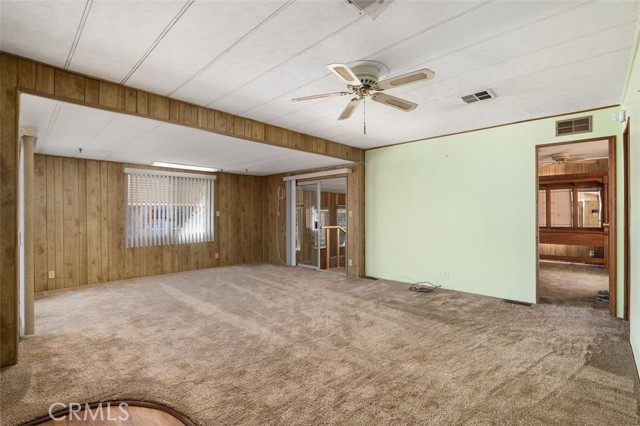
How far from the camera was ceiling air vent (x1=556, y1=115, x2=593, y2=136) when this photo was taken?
155 inches

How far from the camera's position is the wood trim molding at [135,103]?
8.75 feet

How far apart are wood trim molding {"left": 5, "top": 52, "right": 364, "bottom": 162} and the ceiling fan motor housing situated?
79.1 inches

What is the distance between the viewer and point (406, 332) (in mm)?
3340

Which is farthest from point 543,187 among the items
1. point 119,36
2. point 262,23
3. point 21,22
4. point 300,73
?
point 21,22

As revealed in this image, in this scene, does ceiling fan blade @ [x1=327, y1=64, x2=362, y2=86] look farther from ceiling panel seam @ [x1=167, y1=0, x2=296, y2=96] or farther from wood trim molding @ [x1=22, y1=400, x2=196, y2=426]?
wood trim molding @ [x1=22, y1=400, x2=196, y2=426]

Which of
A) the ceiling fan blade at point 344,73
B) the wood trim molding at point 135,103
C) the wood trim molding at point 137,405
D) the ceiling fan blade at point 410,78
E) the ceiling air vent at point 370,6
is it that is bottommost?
the wood trim molding at point 137,405

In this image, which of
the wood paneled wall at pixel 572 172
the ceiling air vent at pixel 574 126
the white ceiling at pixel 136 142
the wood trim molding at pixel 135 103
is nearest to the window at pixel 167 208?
the white ceiling at pixel 136 142

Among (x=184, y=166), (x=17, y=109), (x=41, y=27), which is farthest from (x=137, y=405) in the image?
(x=184, y=166)

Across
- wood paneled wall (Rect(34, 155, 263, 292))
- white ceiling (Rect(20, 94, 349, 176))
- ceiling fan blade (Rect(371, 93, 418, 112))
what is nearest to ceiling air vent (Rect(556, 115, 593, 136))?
ceiling fan blade (Rect(371, 93, 418, 112))

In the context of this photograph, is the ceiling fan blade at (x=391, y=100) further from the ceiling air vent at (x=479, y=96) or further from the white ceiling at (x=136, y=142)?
the white ceiling at (x=136, y=142)

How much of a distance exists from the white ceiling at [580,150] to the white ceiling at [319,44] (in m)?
2.68

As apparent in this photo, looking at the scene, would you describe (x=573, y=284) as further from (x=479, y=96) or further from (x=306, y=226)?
(x=306, y=226)

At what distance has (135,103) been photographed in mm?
3230

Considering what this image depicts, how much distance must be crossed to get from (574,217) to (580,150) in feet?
9.35
